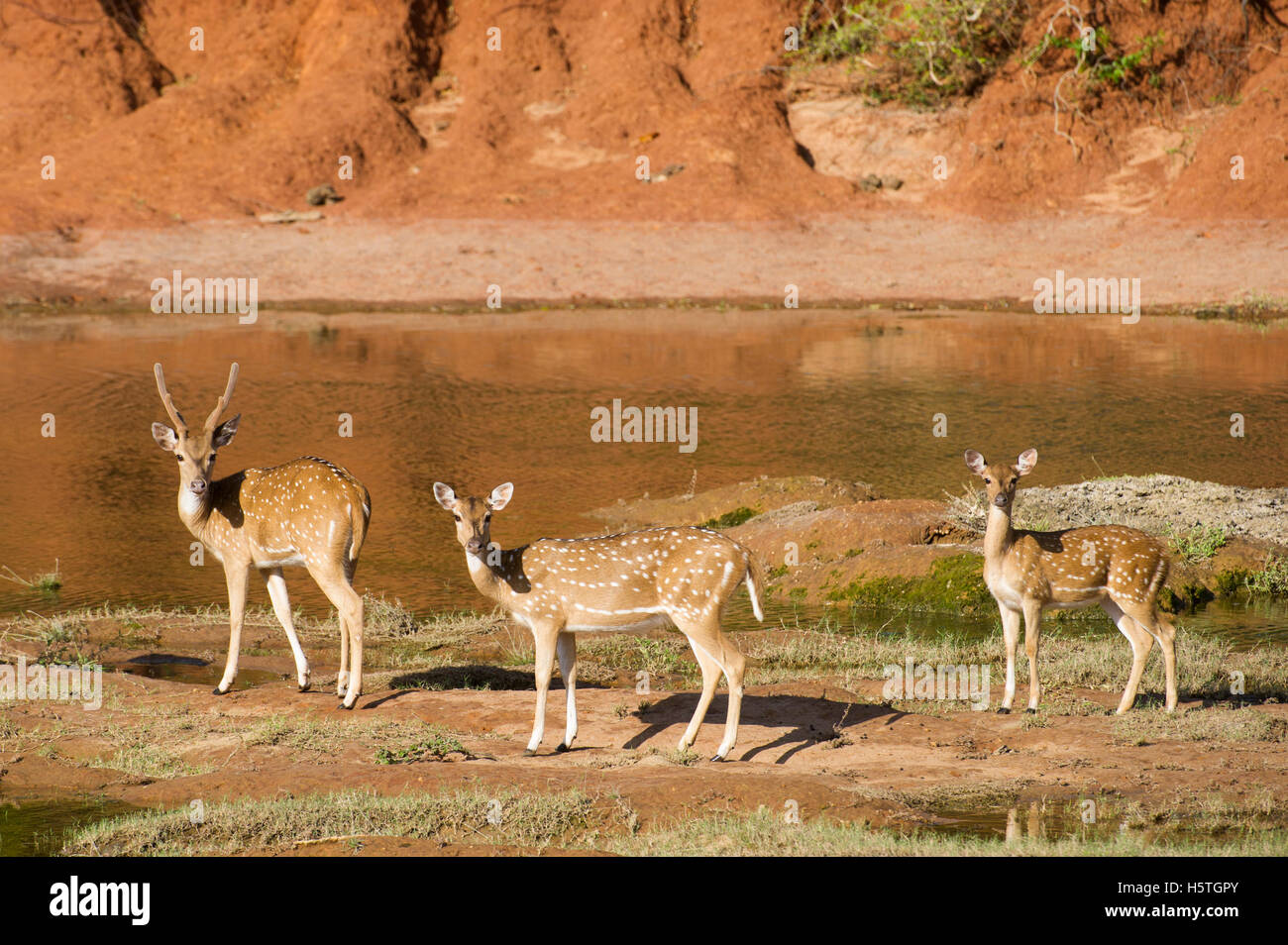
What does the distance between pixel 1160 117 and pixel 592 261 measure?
2041 cm

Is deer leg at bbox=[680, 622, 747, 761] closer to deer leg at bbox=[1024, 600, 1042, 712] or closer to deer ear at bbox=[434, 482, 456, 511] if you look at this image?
deer ear at bbox=[434, 482, 456, 511]

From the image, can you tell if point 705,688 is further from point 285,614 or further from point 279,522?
point 285,614

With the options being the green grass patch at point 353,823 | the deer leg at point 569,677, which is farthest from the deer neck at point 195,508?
the green grass patch at point 353,823

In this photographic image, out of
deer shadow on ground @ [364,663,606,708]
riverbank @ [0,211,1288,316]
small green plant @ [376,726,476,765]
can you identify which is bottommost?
small green plant @ [376,726,476,765]

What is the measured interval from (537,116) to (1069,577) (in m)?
45.3

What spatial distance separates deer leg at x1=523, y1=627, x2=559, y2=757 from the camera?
1036cm

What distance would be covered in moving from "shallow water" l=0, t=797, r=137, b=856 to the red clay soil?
38687mm

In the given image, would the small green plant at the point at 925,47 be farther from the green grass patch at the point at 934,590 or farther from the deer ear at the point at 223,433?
the deer ear at the point at 223,433

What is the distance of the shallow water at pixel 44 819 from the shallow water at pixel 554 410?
655 centimetres

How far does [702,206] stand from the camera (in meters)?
Result: 47.3

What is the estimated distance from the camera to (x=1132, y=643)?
11641 mm

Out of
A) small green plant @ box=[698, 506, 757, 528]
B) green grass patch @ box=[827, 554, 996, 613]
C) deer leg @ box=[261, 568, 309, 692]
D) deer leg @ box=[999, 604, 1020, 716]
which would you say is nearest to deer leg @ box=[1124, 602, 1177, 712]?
deer leg @ box=[999, 604, 1020, 716]

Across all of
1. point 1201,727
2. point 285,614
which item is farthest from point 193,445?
point 1201,727

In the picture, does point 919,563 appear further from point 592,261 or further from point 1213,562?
point 592,261
